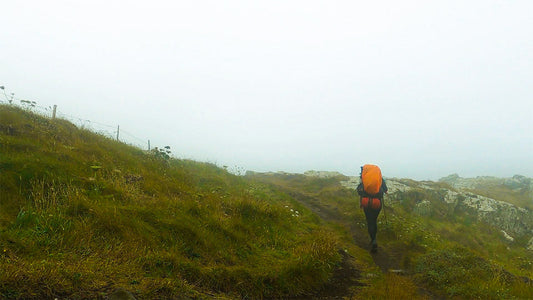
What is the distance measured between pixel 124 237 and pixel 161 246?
689 millimetres

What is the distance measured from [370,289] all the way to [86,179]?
7320 millimetres

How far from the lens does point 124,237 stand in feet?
16.7

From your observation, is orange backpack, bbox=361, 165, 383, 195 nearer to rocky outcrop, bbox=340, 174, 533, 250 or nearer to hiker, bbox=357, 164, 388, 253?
hiker, bbox=357, 164, 388, 253

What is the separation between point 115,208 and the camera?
5.57 meters

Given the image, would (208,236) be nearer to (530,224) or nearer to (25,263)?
(25,263)

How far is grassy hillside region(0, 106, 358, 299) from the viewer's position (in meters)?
3.79

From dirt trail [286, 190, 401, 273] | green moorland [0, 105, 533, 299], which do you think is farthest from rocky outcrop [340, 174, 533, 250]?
green moorland [0, 105, 533, 299]

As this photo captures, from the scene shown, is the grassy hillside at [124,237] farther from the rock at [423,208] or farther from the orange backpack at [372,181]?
the rock at [423,208]

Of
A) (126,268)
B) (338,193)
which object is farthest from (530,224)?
(126,268)

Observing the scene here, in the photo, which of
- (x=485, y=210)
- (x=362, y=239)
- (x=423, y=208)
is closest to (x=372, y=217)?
(x=362, y=239)

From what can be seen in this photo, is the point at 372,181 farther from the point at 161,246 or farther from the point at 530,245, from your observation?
the point at 530,245

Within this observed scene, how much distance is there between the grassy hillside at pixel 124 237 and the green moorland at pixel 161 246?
0.07 feet

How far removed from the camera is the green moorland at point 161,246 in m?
3.95

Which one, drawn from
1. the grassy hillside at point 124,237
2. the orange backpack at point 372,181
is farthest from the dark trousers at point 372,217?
Result: the grassy hillside at point 124,237
